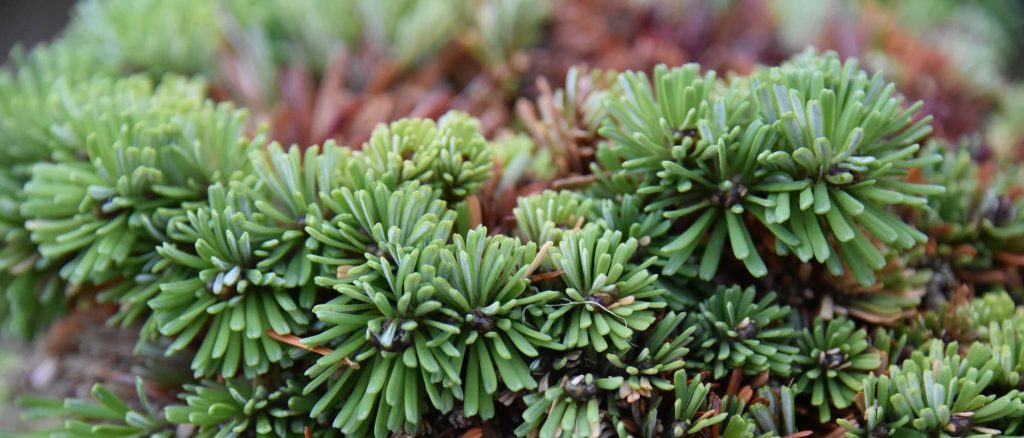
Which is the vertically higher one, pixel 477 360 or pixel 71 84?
pixel 71 84

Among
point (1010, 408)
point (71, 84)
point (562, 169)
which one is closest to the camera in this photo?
point (1010, 408)

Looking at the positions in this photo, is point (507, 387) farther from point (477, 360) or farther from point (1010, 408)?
point (1010, 408)

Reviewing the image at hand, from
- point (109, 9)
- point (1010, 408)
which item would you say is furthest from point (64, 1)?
point (1010, 408)

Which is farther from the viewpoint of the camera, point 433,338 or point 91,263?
point 91,263

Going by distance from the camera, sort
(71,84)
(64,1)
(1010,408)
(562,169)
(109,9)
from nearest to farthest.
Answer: (1010,408), (562,169), (71,84), (109,9), (64,1)

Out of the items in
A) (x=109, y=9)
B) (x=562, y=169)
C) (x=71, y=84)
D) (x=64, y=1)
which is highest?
(x=64, y=1)

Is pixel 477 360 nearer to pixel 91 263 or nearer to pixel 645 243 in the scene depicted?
pixel 645 243
